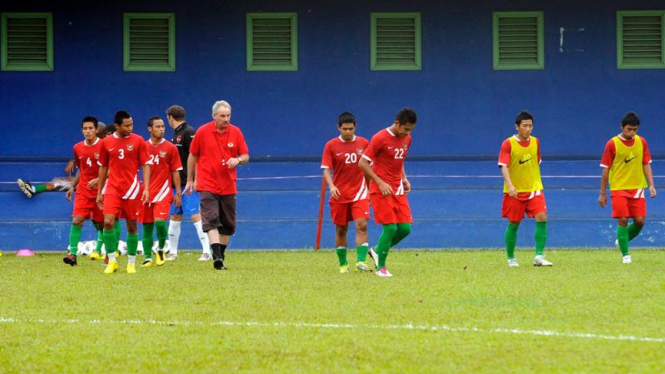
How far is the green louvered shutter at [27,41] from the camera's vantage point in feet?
85.8

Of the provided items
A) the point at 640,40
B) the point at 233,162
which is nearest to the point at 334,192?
the point at 233,162

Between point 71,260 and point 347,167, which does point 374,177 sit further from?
point 71,260

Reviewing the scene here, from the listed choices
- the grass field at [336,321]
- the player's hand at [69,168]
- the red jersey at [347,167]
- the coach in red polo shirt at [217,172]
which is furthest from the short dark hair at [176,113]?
the player's hand at [69,168]

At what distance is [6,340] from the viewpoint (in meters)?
9.27

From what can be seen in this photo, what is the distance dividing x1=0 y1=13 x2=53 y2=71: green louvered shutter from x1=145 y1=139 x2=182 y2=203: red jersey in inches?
358

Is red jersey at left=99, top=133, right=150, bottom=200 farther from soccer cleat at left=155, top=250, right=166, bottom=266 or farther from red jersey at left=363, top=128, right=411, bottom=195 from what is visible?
red jersey at left=363, top=128, right=411, bottom=195

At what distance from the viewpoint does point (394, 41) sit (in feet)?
86.7

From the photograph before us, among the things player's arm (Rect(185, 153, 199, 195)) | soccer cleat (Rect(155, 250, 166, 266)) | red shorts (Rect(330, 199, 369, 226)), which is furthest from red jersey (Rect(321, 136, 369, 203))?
soccer cleat (Rect(155, 250, 166, 266))

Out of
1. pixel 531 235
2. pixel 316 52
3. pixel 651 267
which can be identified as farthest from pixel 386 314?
pixel 316 52

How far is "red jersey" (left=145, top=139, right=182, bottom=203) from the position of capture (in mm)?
17781

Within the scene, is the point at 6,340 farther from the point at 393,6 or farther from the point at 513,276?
the point at 393,6

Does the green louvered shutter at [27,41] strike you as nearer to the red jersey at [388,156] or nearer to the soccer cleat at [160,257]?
the soccer cleat at [160,257]

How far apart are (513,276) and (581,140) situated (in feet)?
40.6

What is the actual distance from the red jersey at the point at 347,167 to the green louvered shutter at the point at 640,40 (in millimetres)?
11965
